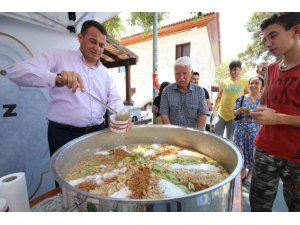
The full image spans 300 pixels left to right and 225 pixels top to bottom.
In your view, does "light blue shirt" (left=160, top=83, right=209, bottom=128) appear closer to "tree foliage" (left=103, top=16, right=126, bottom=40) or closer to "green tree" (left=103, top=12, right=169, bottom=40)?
"green tree" (left=103, top=12, right=169, bottom=40)

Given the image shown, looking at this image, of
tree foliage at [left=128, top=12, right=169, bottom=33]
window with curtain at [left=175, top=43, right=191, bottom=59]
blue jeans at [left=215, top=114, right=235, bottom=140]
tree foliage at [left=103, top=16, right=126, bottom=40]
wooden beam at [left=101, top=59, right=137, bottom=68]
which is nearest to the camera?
blue jeans at [left=215, top=114, right=235, bottom=140]

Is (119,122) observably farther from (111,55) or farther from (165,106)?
(111,55)

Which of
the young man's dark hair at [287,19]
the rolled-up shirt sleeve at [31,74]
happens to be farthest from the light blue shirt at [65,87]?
the young man's dark hair at [287,19]

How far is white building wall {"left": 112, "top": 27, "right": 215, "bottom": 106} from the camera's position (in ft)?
35.8

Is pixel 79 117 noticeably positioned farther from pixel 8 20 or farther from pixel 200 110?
pixel 8 20

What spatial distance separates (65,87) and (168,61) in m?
10.9

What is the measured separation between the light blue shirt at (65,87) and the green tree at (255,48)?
1622cm

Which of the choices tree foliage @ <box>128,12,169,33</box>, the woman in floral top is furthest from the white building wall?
the woman in floral top

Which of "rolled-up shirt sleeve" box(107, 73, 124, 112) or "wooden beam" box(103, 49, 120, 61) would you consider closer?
"rolled-up shirt sleeve" box(107, 73, 124, 112)

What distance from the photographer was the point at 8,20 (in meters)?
2.58

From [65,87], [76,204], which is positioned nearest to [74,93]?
[65,87]

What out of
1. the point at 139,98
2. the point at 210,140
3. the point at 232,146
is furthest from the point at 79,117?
the point at 139,98

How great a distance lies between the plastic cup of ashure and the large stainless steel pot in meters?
0.21

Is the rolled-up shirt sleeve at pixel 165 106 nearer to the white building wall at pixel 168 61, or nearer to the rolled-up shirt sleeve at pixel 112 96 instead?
the rolled-up shirt sleeve at pixel 112 96
